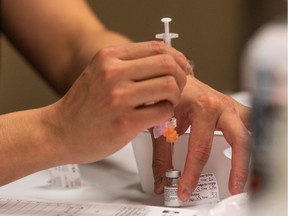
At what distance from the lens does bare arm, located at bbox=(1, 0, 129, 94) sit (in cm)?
128

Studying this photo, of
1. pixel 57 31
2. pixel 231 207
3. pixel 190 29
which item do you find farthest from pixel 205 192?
pixel 190 29

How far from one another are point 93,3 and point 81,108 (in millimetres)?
1348

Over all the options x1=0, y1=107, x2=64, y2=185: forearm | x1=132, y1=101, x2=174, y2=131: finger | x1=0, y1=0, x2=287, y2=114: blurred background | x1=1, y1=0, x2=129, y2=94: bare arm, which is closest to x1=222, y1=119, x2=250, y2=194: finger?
x1=132, y1=101, x2=174, y2=131: finger

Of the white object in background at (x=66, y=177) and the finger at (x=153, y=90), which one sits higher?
the finger at (x=153, y=90)

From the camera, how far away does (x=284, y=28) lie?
1.19 ft

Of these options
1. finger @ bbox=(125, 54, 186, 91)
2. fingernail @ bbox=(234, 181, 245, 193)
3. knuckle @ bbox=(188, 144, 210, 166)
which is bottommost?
→ fingernail @ bbox=(234, 181, 245, 193)

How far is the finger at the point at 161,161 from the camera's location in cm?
81

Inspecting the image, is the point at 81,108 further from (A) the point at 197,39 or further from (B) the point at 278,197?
(A) the point at 197,39

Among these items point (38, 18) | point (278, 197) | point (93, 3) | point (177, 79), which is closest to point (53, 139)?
point (177, 79)

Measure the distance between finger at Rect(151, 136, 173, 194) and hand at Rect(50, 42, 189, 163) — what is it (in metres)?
0.11

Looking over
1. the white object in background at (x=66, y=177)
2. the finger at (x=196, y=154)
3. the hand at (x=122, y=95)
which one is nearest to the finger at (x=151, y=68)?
the hand at (x=122, y=95)

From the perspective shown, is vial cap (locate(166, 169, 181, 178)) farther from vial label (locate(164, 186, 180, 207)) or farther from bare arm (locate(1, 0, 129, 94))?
bare arm (locate(1, 0, 129, 94))

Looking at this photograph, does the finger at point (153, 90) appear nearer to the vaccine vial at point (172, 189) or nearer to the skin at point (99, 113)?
the skin at point (99, 113)

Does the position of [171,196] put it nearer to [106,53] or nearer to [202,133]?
[202,133]
